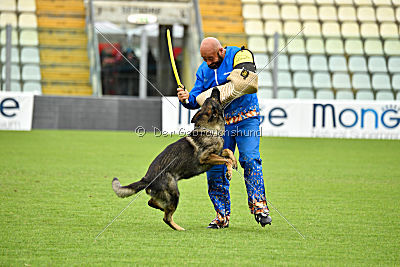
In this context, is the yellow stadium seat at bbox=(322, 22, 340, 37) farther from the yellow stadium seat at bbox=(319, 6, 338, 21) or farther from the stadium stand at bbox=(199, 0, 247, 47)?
the stadium stand at bbox=(199, 0, 247, 47)

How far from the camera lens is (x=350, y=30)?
77.0 feet

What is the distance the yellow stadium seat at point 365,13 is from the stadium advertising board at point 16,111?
518 inches

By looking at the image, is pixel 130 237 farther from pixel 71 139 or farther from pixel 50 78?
pixel 50 78

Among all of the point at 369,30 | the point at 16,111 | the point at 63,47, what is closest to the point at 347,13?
the point at 369,30

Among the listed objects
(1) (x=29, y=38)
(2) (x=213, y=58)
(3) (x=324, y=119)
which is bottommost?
(3) (x=324, y=119)

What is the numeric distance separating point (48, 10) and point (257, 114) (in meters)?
19.1

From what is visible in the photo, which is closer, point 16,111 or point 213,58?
point 213,58

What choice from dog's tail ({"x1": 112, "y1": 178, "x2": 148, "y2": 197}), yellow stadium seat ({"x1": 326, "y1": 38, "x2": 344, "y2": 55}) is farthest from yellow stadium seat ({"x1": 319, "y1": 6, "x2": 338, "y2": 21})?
dog's tail ({"x1": 112, "y1": 178, "x2": 148, "y2": 197})

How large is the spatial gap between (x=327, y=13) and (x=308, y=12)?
2.42 feet

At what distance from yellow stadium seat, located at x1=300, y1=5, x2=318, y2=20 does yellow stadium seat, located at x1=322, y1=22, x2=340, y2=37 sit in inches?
21.0

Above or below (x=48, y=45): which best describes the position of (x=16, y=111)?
below

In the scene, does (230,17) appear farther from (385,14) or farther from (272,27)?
(385,14)

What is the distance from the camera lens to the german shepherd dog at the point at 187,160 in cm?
540

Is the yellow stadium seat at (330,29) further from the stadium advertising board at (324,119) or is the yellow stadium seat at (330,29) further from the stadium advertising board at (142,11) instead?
the stadium advertising board at (324,119)
